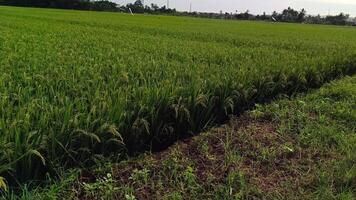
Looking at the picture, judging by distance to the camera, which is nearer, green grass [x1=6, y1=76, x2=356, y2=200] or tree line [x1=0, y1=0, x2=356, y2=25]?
green grass [x1=6, y1=76, x2=356, y2=200]

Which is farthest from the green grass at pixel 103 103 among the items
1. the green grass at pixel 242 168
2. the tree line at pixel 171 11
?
the tree line at pixel 171 11

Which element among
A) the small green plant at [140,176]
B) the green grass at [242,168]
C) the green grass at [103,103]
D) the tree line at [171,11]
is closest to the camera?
the green grass at [103,103]

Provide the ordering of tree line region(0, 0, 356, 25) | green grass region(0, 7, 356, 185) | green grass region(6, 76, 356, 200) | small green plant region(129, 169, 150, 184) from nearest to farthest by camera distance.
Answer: green grass region(0, 7, 356, 185) → green grass region(6, 76, 356, 200) → small green plant region(129, 169, 150, 184) → tree line region(0, 0, 356, 25)

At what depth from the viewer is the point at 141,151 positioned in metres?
3.32

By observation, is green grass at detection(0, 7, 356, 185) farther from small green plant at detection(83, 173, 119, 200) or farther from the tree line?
the tree line

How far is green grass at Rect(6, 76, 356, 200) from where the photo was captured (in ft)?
8.82

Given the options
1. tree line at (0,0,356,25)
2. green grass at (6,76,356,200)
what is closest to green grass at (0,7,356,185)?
green grass at (6,76,356,200)

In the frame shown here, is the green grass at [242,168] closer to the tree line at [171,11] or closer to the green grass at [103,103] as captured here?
the green grass at [103,103]

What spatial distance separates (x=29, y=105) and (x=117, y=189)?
82cm

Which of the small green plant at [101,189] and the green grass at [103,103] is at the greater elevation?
the green grass at [103,103]

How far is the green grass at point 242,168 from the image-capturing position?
2688 millimetres

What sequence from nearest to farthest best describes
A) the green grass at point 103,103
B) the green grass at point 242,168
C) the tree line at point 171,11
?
the green grass at point 103,103 < the green grass at point 242,168 < the tree line at point 171,11

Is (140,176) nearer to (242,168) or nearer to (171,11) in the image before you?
(242,168)

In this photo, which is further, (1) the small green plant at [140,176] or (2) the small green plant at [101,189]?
(1) the small green plant at [140,176]
